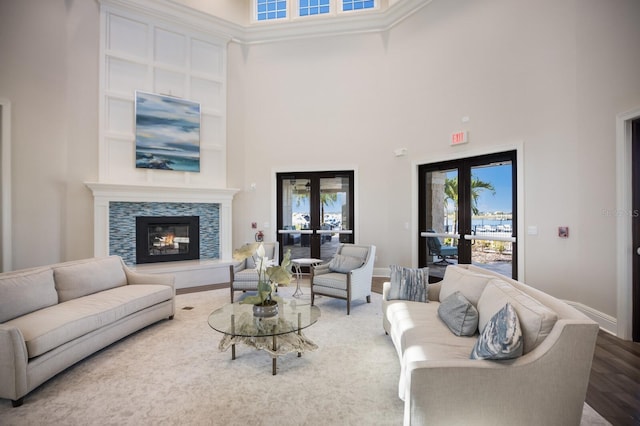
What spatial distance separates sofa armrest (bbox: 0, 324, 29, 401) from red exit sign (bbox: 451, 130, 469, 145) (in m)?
5.90

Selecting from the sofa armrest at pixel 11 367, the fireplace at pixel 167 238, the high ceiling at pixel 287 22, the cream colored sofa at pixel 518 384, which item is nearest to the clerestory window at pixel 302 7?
the high ceiling at pixel 287 22

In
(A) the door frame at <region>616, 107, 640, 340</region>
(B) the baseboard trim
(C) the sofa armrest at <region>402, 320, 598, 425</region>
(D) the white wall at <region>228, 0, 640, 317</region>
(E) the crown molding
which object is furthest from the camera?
(E) the crown molding

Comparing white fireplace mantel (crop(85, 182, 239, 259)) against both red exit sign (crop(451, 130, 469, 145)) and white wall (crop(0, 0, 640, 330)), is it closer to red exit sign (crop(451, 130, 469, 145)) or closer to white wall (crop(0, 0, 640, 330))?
white wall (crop(0, 0, 640, 330))

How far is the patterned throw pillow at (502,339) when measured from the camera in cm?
176

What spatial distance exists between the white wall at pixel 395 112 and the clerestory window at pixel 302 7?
2.49ft

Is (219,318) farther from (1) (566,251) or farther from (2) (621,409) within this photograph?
(1) (566,251)

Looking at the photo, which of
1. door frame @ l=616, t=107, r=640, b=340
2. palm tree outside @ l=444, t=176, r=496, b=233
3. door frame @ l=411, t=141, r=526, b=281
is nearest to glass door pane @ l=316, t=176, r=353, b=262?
door frame @ l=411, t=141, r=526, b=281

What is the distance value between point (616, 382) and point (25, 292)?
17.4 ft

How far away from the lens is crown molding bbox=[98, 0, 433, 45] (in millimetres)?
5969

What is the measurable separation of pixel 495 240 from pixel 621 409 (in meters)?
2.97

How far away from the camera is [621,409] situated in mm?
2219

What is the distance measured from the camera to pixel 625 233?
3.36 metres

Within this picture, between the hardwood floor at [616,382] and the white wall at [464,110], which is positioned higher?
the white wall at [464,110]

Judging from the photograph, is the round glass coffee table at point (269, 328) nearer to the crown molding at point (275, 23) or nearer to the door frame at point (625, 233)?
the door frame at point (625, 233)
